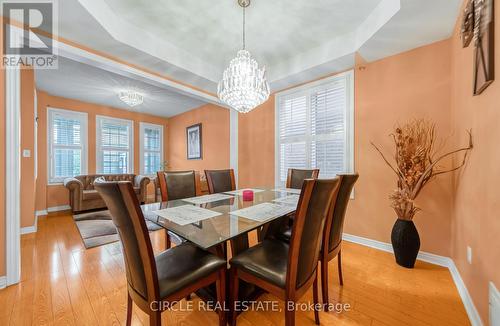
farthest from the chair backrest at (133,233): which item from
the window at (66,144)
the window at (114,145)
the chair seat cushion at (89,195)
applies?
the window at (114,145)

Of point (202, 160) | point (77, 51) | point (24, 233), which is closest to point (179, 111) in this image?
point (202, 160)

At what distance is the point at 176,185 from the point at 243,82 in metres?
1.36

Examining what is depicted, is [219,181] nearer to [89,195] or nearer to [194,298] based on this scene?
[194,298]

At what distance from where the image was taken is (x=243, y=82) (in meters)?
2.06

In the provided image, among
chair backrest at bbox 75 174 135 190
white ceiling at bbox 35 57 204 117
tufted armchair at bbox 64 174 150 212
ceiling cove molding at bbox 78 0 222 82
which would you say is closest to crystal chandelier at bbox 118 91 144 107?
white ceiling at bbox 35 57 204 117

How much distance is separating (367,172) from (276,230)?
1.55 metres

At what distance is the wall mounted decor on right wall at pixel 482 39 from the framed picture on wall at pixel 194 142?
477 cm

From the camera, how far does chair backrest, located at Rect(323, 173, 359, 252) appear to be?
54.4 inches

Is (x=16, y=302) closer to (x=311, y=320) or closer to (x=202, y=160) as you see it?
(x=311, y=320)

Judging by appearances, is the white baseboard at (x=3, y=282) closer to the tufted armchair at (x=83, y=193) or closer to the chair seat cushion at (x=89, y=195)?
the tufted armchair at (x=83, y=193)

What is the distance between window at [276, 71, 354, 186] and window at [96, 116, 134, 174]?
4.51 metres

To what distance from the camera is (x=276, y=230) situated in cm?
188

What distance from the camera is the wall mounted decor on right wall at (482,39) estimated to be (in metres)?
1.11

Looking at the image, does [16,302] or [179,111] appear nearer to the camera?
[16,302]
